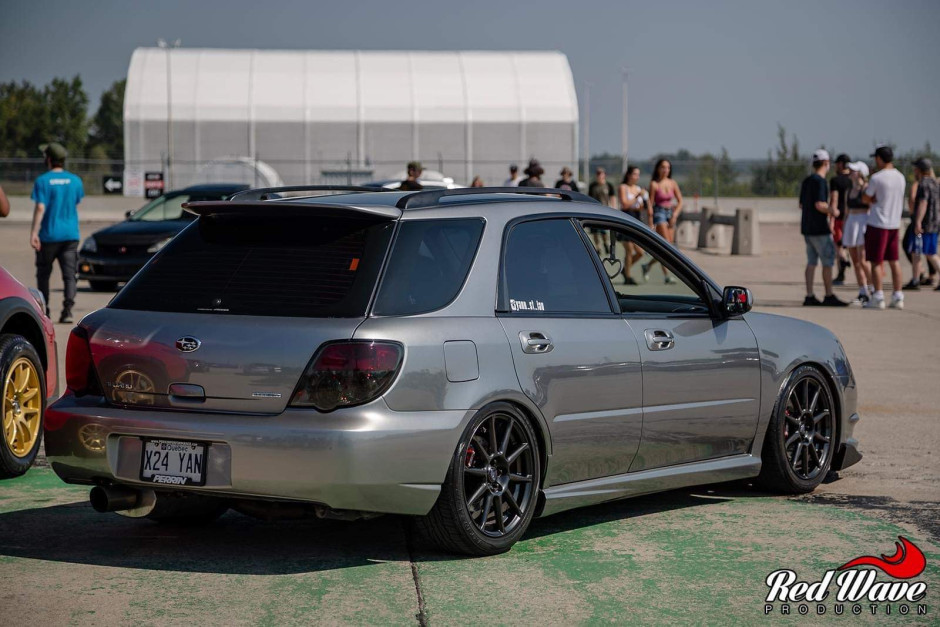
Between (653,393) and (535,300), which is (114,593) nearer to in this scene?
(535,300)

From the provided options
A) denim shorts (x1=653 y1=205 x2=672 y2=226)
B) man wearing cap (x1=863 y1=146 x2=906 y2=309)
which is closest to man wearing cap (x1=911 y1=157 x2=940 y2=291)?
man wearing cap (x1=863 y1=146 x2=906 y2=309)

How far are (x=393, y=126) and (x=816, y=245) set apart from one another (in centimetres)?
4846

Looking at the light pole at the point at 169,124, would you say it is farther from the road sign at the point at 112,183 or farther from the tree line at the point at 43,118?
the tree line at the point at 43,118

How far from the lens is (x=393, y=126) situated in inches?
2584

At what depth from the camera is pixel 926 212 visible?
824 inches

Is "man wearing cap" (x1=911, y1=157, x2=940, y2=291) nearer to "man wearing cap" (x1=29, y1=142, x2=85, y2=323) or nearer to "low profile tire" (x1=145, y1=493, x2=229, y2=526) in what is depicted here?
"man wearing cap" (x1=29, y1=142, x2=85, y2=323)

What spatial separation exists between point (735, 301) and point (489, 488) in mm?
1840

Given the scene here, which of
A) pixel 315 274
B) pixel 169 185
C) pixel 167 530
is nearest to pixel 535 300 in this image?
pixel 315 274

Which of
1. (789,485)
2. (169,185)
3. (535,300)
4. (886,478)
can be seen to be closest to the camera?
(535,300)

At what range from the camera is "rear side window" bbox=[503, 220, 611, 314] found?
20.1ft

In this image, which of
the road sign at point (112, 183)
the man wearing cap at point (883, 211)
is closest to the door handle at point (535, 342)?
the man wearing cap at point (883, 211)

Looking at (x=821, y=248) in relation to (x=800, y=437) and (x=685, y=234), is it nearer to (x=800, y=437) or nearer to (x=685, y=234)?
(x=800, y=437)

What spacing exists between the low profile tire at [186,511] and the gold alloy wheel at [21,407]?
1.38 metres

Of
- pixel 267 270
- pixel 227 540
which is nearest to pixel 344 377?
pixel 267 270
